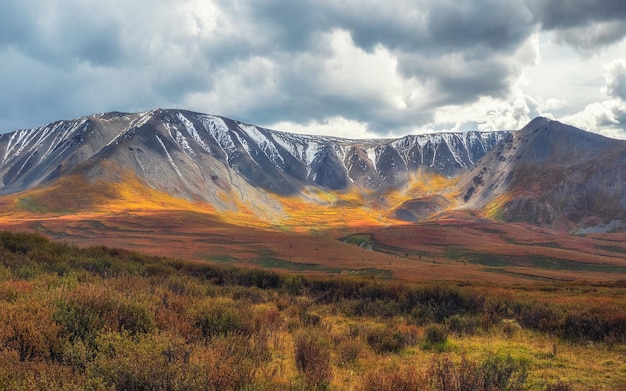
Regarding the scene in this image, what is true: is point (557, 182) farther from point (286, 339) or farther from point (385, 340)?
point (286, 339)

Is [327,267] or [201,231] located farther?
[201,231]

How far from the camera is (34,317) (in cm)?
744

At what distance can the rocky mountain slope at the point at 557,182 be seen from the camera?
131625 mm

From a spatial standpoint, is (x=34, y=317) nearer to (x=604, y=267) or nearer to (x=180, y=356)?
(x=180, y=356)

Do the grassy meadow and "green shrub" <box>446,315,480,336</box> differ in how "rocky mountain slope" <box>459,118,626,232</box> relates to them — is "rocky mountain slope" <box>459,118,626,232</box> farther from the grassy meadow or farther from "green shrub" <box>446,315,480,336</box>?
"green shrub" <box>446,315,480,336</box>

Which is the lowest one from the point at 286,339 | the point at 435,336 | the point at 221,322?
the point at 435,336

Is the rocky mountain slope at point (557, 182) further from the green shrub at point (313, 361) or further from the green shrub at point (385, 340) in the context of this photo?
the green shrub at point (313, 361)

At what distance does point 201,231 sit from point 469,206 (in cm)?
12982

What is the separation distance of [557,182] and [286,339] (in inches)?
6567

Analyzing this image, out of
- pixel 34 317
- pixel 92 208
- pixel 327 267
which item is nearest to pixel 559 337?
pixel 34 317

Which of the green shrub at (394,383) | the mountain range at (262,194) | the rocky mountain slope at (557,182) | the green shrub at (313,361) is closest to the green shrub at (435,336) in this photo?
the green shrub at (313,361)

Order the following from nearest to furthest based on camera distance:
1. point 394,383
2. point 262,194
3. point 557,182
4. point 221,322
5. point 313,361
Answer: point 394,383, point 313,361, point 221,322, point 557,182, point 262,194

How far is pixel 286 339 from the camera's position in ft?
37.8

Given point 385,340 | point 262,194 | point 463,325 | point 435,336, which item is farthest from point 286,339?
point 262,194
